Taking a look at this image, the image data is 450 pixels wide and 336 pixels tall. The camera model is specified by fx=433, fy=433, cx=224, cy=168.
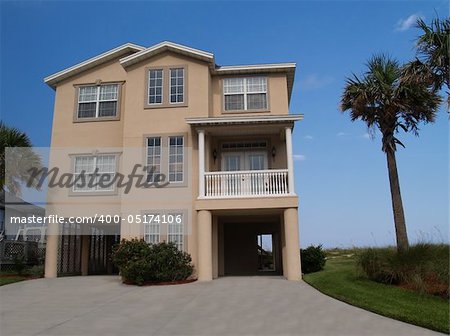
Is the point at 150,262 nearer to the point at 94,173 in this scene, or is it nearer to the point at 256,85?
the point at 94,173

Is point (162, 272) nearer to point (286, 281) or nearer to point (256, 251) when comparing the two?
point (286, 281)

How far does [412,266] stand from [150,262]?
28.5 feet

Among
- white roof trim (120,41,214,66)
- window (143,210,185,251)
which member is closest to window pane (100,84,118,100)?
white roof trim (120,41,214,66)

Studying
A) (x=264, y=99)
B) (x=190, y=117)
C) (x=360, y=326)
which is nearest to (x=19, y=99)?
(x=190, y=117)

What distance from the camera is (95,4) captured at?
1639 cm

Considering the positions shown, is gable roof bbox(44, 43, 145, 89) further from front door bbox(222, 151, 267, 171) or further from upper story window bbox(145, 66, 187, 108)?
front door bbox(222, 151, 267, 171)

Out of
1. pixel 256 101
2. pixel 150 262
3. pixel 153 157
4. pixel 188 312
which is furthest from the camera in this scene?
pixel 256 101

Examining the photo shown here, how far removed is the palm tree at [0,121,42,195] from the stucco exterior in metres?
0.97

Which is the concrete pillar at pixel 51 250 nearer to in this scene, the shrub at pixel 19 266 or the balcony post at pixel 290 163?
the shrub at pixel 19 266

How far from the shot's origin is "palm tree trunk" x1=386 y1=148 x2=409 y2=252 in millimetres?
15375

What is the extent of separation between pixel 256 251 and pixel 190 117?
809 centimetres

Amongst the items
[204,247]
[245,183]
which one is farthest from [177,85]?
[204,247]

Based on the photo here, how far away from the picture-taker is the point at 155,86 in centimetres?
1928

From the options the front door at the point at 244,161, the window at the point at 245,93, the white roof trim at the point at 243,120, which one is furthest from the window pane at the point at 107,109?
the front door at the point at 244,161
